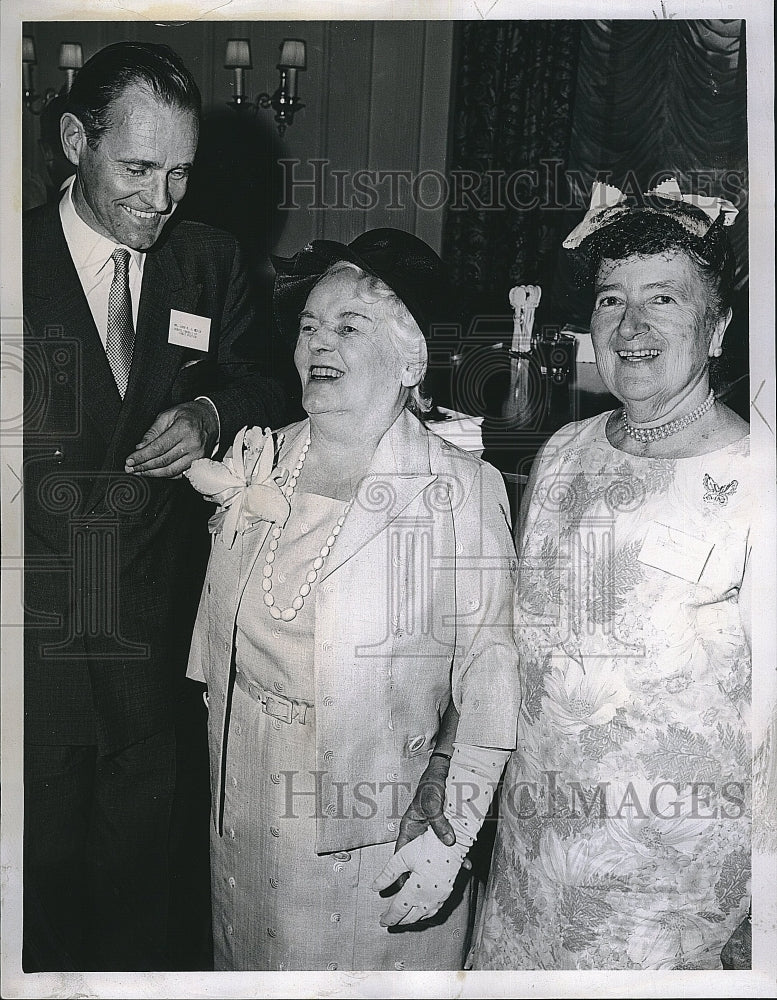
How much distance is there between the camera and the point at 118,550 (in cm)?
184

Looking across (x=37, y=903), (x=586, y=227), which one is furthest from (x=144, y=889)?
(x=586, y=227)

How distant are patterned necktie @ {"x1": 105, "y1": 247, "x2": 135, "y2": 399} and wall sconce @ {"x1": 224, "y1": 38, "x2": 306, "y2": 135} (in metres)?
0.39

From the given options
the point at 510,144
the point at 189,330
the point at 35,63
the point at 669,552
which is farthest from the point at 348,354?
the point at 35,63

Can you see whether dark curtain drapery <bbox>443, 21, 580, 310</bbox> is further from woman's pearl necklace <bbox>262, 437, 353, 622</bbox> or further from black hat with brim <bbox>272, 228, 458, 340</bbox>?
woman's pearl necklace <bbox>262, 437, 353, 622</bbox>

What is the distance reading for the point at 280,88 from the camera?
6.04ft

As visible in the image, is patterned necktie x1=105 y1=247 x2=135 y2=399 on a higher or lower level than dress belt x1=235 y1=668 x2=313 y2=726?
higher

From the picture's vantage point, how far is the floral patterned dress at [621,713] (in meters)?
1.81

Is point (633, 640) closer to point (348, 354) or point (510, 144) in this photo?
point (348, 354)

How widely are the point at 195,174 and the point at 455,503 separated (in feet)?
2.74

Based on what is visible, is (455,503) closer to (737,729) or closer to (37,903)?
(737,729)

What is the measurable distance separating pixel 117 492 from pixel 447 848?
3.16 ft

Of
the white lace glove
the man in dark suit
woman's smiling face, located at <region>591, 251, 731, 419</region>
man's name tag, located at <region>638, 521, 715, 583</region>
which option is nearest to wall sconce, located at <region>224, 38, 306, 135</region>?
the man in dark suit

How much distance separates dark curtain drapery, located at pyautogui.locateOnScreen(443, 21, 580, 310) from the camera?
1.83 meters

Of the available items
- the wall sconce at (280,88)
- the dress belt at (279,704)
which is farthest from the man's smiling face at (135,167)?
the dress belt at (279,704)
